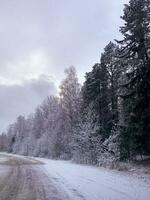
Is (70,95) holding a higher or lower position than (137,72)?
higher

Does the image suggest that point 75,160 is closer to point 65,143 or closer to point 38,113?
point 65,143

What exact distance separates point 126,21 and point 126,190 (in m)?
17.7

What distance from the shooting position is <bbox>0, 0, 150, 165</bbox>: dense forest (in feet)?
77.9

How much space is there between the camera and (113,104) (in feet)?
136

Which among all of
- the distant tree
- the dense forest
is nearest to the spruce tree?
the dense forest

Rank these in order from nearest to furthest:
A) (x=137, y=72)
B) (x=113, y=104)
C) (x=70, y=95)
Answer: (x=137, y=72)
(x=113, y=104)
(x=70, y=95)

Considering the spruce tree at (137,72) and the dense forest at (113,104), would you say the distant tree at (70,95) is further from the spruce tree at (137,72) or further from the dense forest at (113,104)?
the spruce tree at (137,72)

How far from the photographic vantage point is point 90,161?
33906 millimetres

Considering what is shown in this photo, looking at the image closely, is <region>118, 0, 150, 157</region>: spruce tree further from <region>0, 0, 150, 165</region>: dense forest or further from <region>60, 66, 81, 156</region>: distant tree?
<region>60, 66, 81, 156</region>: distant tree

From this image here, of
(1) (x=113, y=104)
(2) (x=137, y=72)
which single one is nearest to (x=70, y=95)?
(1) (x=113, y=104)

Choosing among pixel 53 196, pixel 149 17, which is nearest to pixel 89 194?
pixel 53 196

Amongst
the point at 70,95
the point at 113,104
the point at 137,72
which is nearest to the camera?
the point at 137,72

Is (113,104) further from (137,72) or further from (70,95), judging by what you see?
(137,72)

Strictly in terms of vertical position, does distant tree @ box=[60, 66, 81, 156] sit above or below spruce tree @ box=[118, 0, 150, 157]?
above
